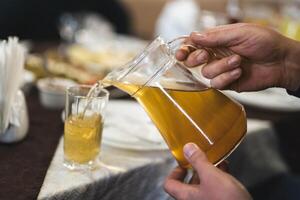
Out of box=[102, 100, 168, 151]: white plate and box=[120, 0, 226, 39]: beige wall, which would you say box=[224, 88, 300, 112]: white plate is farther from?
box=[120, 0, 226, 39]: beige wall

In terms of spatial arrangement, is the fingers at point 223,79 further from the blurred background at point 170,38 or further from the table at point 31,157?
the table at point 31,157

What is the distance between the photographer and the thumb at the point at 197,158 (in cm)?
65

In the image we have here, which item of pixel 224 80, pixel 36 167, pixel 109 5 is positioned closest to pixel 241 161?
pixel 224 80

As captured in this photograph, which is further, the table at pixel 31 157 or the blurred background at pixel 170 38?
the blurred background at pixel 170 38

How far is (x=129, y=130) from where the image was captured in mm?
932

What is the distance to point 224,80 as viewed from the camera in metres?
0.76

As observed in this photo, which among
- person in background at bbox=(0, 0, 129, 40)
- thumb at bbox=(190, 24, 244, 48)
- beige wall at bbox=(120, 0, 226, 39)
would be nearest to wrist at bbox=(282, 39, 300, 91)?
thumb at bbox=(190, 24, 244, 48)

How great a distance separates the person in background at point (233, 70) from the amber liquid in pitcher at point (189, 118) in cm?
4

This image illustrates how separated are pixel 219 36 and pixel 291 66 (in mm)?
202

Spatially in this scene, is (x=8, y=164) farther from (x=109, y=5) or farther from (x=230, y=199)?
(x=109, y=5)

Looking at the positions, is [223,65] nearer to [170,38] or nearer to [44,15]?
[170,38]

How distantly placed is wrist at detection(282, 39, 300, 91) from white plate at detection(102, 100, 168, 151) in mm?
281

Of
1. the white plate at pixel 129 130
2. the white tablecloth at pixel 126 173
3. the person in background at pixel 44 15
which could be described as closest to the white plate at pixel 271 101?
the white tablecloth at pixel 126 173

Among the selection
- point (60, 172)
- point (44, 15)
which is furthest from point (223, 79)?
point (44, 15)
